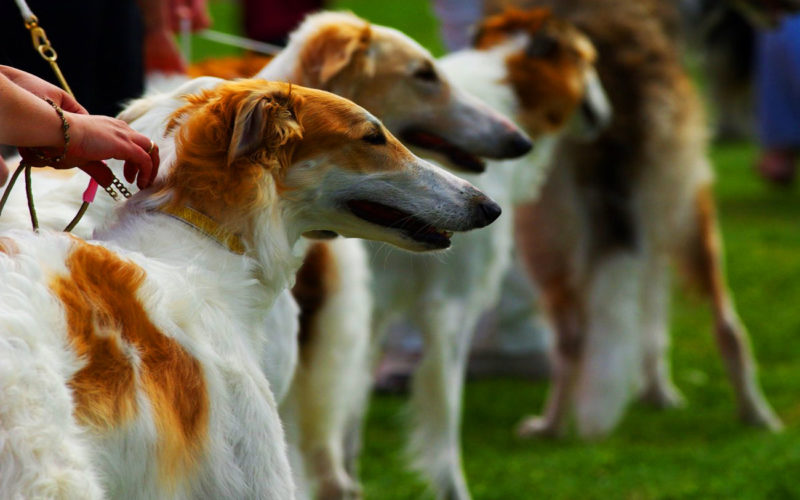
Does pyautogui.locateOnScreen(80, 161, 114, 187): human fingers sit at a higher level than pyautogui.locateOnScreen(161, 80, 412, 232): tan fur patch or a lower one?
lower

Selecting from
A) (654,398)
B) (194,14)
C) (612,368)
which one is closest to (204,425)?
(194,14)

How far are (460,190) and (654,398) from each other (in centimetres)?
386

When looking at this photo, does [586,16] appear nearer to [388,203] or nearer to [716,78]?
[388,203]

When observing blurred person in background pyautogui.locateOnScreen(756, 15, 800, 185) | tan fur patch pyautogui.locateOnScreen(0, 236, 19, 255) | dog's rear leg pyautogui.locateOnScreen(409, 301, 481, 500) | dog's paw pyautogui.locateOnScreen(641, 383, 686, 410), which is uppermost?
tan fur patch pyautogui.locateOnScreen(0, 236, 19, 255)

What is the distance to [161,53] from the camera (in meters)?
4.29

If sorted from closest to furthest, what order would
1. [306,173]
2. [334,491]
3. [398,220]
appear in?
[306,173]
[398,220]
[334,491]

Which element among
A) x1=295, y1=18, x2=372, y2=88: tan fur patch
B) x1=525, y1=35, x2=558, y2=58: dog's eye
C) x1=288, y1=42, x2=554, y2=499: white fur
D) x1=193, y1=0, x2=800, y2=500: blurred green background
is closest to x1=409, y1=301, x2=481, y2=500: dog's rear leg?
x1=288, y1=42, x2=554, y2=499: white fur

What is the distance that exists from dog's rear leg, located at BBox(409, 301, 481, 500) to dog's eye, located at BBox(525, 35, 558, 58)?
116 cm

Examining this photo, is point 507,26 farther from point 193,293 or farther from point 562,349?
point 193,293

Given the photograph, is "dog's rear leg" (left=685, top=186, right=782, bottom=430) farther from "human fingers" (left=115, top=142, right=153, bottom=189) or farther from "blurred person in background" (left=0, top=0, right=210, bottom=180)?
"human fingers" (left=115, top=142, right=153, bottom=189)

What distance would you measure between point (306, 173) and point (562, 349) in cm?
372

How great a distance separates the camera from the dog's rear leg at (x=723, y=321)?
5.74 metres

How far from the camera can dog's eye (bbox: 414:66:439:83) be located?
153 inches

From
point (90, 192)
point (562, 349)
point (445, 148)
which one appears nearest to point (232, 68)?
point (445, 148)
